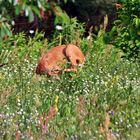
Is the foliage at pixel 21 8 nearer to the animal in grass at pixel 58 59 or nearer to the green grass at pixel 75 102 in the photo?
the green grass at pixel 75 102

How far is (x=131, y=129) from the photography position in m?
5.11

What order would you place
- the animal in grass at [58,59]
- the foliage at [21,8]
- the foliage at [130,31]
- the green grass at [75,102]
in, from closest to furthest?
1. the foliage at [21,8]
2. the green grass at [75,102]
3. the animal in grass at [58,59]
4. the foliage at [130,31]

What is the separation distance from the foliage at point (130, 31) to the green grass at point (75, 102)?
527 millimetres

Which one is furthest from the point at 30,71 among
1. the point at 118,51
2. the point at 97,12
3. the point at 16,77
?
the point at 97,12

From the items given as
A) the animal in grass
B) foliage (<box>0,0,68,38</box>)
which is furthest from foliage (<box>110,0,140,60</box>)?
foliage (<box>0,0,68,38</box>)

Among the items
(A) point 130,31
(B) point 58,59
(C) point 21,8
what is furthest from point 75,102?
(A) point 130,31

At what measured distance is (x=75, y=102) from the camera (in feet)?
19.9

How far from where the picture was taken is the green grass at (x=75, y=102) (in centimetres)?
501

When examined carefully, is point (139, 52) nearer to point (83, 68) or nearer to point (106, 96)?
point (83, 68)

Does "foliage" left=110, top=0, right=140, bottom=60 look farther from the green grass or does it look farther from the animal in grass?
the animal in grass

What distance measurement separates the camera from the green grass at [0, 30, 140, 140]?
5.01 m

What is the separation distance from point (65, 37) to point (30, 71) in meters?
2.43

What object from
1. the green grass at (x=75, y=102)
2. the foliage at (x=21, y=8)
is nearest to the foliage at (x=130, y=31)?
the green grass at (x=75, y=102)

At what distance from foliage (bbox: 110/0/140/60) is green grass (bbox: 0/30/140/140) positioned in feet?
1.73
